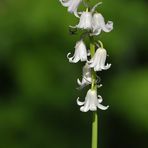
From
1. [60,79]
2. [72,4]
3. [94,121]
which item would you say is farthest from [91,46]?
[60,79]

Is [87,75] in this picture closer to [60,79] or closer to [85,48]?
[85,48]

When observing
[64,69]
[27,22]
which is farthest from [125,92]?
[27,22]

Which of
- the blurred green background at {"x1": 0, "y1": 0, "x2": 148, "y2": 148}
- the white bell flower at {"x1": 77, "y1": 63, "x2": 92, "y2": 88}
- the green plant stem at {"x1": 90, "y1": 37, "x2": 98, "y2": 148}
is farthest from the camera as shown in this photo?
the blurred green background at {"x1": 0, "y1": 0, "x2": 148, "y2": 148}

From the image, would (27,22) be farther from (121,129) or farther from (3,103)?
(121,129)

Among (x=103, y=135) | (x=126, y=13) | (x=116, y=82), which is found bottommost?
(x=103, y=135)

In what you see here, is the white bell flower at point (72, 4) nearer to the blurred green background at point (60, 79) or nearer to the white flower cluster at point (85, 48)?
the white flower cluster at point (85, 48)

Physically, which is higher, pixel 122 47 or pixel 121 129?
pixel 122 47

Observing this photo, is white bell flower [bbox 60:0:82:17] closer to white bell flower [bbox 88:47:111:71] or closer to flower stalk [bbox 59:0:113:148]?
flower stalk [bbox 59:0:113:148]

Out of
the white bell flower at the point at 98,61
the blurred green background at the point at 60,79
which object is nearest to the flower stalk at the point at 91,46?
the white bell flower at the point at 98,61

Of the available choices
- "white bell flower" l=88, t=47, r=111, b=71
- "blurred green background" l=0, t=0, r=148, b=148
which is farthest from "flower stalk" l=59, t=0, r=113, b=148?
"blurred green background" l=0, t=0, r=148, b=148
